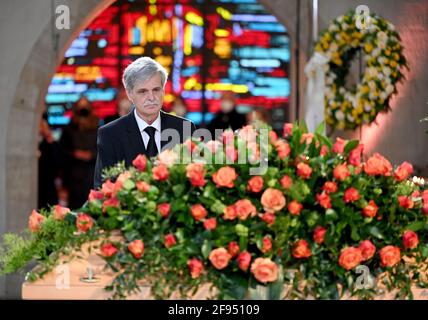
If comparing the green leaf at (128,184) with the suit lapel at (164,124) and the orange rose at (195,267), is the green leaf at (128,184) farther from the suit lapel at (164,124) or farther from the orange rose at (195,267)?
the suit lapel at (164,124)

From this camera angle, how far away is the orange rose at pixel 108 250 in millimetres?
2496

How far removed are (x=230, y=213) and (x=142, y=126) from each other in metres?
1.38

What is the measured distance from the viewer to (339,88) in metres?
7.24

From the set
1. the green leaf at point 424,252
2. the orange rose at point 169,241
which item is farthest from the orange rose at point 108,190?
the green leaf at point 424,252

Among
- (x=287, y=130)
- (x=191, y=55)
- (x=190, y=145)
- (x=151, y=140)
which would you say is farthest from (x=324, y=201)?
(x=191, y=55)

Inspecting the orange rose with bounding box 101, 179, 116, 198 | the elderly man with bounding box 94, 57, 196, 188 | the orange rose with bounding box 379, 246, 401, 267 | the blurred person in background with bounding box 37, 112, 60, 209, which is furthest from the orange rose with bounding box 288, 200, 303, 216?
the blurred person in background with bounding box 37, 112, 60, 209

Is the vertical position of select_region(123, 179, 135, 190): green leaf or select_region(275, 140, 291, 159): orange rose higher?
select_region(275, 140, 291, 159): orange rose

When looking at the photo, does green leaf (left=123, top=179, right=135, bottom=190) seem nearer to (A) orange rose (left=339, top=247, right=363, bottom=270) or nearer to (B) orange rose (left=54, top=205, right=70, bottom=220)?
(B) orange rose (left=54, top=205, right=70, bottom=220)

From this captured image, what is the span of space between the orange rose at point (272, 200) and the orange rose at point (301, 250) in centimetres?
10

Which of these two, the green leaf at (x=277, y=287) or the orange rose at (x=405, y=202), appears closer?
the green leaf at (x=277, y=287)

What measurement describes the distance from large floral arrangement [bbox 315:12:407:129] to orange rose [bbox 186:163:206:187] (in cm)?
465

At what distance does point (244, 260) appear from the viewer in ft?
8.02

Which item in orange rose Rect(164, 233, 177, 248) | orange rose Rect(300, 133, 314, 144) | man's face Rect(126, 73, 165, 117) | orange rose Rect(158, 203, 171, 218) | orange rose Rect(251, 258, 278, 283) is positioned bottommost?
orange rose Rect(251, 258, 278, 283)

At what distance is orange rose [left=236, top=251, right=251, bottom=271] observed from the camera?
2.44m
